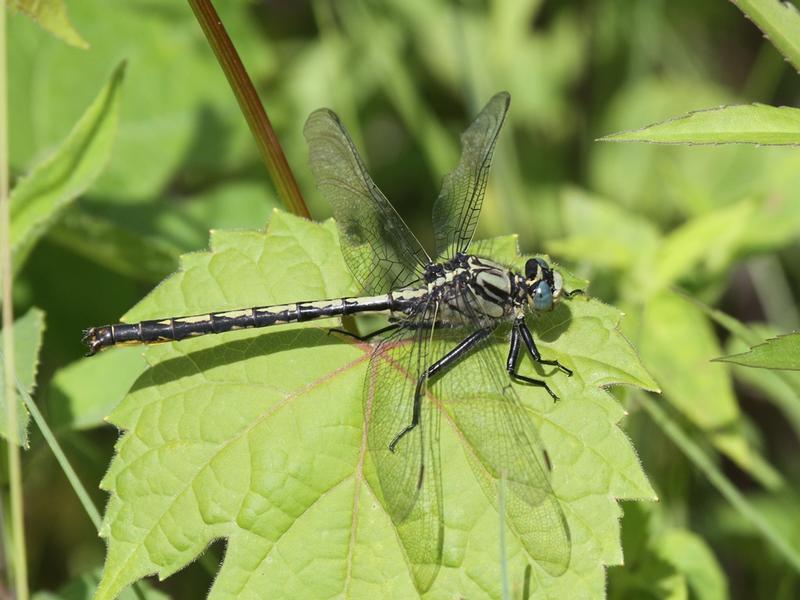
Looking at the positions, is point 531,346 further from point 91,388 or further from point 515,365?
point 91,388

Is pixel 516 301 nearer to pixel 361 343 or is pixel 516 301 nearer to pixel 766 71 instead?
pixel 361 343

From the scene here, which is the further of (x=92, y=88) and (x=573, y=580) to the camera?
(x=92, y=88)

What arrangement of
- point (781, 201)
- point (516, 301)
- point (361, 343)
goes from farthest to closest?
point (781, 201) → point (516, 301) → point (361, 343)

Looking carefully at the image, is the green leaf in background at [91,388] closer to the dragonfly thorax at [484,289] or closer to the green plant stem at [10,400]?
the green plant stem at [10,400]

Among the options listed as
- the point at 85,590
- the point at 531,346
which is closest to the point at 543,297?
the point at 531,346

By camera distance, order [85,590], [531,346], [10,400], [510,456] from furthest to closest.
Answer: [85,590], [531,346], [510,456], [10,400]

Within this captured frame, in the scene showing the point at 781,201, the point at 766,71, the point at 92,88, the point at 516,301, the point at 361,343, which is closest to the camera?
the point at 361,343

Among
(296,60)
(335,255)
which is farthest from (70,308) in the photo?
(296,60)
